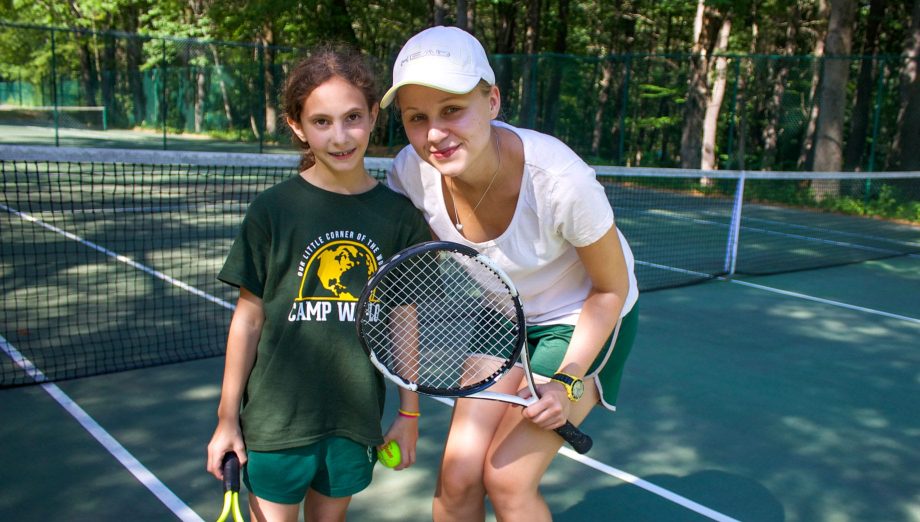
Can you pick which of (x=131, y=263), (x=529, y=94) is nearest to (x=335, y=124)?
(x=131, y=263)

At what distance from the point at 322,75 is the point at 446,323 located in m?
0.84

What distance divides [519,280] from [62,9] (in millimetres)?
33983

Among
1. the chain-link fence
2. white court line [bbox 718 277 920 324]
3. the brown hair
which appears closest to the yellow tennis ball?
the brown hair

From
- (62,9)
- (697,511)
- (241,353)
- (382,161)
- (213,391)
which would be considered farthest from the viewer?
(62,9)

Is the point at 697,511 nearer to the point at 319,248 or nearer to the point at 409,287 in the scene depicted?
the point at 409,287

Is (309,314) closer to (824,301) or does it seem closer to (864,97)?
(824,301)

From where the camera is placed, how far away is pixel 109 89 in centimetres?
2859

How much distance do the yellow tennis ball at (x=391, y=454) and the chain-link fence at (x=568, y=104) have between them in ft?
45.3

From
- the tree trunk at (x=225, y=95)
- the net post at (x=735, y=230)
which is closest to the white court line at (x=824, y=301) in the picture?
the net post at (x=735, y=230)

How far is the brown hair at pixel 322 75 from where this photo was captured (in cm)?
212

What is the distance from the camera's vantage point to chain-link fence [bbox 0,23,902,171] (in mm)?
18812

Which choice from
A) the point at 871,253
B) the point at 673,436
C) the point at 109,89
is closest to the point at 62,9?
the point at 109,89

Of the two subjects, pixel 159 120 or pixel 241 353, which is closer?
pixel 241 353

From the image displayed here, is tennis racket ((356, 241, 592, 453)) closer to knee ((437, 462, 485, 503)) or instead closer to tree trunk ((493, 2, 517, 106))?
knee ((437, 462, 485, 503))
